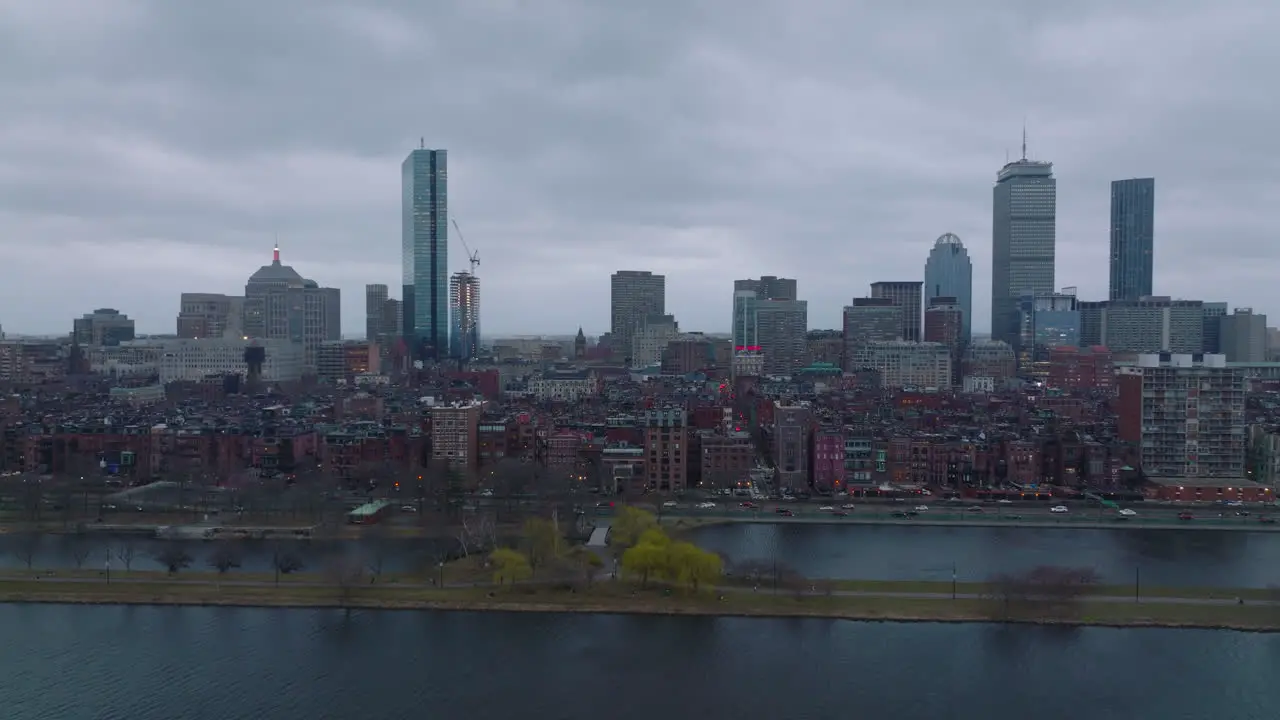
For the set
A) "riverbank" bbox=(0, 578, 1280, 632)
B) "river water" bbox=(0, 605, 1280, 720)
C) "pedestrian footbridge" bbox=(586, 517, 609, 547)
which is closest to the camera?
"river water" bbox=(0, 605, 1280, 720)

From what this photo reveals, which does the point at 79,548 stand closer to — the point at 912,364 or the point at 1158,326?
the point at 912,364

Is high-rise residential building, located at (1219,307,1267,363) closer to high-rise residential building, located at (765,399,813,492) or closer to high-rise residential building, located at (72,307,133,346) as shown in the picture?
high-rise residential building, located at (765,399,813,492)

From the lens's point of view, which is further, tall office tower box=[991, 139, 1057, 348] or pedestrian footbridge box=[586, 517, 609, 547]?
tall office tower box=[991, 139, 1057, 348]

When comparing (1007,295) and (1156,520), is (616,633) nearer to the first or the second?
(1156,520)

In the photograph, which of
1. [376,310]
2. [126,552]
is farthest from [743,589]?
[376,310]

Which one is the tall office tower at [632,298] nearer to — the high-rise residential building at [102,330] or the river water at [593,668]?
the high-rise residential building at [102,330]

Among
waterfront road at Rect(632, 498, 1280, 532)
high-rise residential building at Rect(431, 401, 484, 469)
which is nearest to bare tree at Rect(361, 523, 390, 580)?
waterfront road at Rect(632, 498, 1280, 532)

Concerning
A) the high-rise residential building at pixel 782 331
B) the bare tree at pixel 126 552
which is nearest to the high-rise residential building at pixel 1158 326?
the high-rise residential building at pixel 782 331
